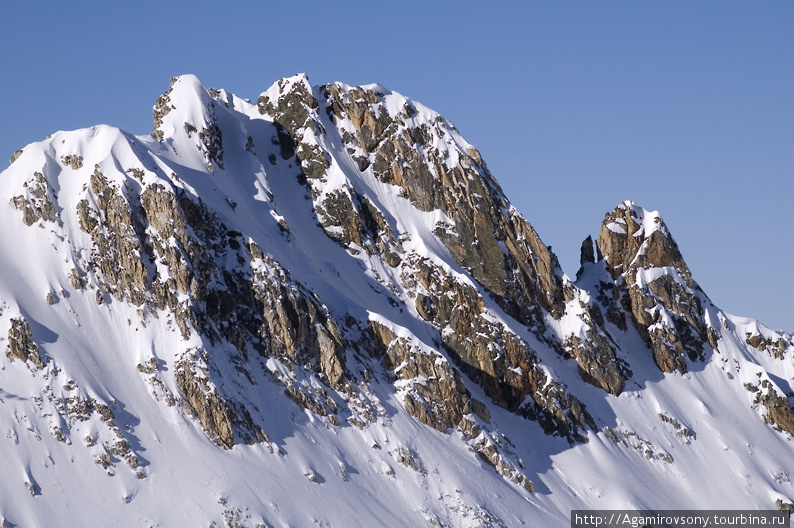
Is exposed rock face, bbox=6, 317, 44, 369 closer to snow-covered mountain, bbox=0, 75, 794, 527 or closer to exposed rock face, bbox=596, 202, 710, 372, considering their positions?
snow-covered mountain, bbox=0, 75, 794, 527

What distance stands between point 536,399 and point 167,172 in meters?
44.6

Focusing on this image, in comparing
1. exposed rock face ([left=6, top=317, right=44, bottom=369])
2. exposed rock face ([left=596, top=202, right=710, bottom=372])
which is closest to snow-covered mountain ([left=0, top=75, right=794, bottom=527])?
exposed rock face ([left=6, top=317, right=44, bottom=369])

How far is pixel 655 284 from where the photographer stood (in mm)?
149875

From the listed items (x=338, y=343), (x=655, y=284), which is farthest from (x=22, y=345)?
(x=655, y=284)

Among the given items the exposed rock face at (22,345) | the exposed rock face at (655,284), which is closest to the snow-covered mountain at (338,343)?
the exposed rock face at (22,345)

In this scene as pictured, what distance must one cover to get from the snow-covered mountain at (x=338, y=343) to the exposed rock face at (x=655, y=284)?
0.30 m

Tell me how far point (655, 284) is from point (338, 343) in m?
49.0

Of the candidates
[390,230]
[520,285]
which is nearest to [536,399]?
[520,285]

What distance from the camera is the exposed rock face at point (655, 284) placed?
14538 cm

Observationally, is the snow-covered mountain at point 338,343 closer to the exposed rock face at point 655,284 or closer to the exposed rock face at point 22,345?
the exposed rock face at point 22,345

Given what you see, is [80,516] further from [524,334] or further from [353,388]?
[524,334]

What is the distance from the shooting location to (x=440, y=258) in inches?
5266

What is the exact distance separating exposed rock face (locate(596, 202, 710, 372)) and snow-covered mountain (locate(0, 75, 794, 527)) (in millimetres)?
298

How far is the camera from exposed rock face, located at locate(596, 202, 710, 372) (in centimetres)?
14538
